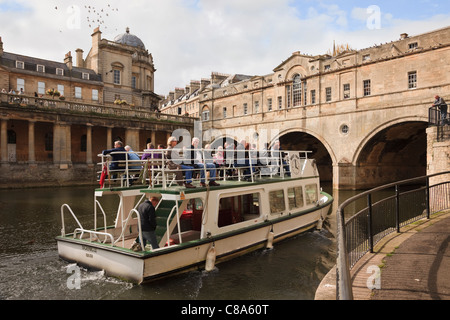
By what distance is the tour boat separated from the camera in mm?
7262

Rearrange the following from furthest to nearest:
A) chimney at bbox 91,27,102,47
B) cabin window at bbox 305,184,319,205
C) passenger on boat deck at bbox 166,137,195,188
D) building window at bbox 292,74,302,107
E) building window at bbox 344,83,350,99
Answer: chimney at bbox 91,27,102,47, building window at bbox 292,74,302,107, building window at bbox 344,83,350,99, cabin window at bbox 305,184,319,205, passenger on boat deck at bbox 166,137,195,188

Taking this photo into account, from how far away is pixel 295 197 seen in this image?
11.6 m

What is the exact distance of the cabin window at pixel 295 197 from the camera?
11305mm

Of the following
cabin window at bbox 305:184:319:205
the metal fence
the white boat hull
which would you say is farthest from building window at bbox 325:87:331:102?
the white boat hull

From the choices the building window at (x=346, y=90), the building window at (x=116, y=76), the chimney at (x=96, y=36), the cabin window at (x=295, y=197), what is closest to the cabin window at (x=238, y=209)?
the cabin window at (x=295, y=197)

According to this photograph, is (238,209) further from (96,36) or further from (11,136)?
(96,36)

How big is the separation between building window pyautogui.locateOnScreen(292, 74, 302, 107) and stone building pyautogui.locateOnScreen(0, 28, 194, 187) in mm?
15296

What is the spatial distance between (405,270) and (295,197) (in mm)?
6778

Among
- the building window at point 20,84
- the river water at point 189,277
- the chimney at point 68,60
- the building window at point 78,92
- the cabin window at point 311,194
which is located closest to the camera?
the river water at point 189,277

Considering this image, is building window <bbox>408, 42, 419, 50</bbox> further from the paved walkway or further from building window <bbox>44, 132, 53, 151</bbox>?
building window <bbox>44, 132, 53, 151</bbox>

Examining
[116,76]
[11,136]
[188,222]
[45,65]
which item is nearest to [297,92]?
[188,222]

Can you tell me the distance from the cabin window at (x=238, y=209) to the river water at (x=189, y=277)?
115 cm

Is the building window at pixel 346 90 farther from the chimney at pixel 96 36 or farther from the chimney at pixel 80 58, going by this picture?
the chimney at pixel 80 58
